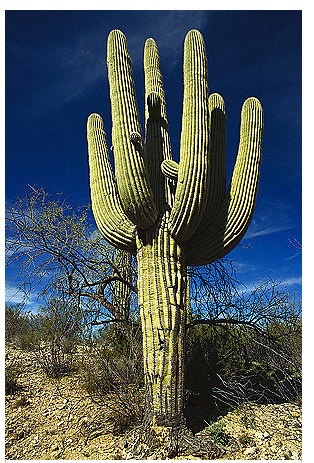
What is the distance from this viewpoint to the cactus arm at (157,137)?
15.5 ft

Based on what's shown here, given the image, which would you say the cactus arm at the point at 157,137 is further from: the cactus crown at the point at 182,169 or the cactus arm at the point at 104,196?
the cactus arm at the point at 104,196

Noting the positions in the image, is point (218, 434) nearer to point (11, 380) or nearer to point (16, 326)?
point (11, 380)

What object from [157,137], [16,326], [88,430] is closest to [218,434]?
[88,430]

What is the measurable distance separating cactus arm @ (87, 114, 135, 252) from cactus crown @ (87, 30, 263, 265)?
0.01 meters

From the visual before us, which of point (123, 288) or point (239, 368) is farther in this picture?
point (123, 288)

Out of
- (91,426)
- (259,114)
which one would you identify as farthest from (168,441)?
(259,114)

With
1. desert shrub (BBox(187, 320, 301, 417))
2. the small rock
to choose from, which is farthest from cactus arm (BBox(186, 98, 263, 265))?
Answer: the small rock

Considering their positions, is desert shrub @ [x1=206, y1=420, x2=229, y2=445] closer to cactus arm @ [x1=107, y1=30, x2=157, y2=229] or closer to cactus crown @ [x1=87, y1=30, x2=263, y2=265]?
cactus crown @ [x1=87, y1=30, x2=263, y2=265]

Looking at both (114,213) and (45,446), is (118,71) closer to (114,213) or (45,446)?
(114,213)

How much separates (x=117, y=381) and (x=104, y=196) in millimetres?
3018

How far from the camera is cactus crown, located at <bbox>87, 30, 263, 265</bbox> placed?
13.4 feet

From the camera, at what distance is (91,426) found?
4430 mm

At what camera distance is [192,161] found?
4.07m

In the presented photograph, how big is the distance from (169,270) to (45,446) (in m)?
2.76
